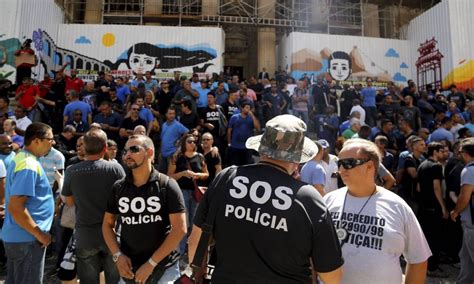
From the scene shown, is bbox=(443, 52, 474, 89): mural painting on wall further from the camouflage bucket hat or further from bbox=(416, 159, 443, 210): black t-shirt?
the camouflage bucket hat

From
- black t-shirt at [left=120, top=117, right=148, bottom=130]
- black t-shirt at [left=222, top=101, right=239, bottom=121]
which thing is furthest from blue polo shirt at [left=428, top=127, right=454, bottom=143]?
black t-shirt at [left=120, top=117, right=148, bottom=130]

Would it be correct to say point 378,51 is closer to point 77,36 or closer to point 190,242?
point 77,36

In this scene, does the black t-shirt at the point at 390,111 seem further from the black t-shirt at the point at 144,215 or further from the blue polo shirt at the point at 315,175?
the black t-shirt at the point at 144,215

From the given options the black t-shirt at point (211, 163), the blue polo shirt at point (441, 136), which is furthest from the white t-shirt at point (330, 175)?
the blue polo shirt at point (441, 136)

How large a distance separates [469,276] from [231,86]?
890cm

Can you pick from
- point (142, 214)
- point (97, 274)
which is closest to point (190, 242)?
point (142, 214)

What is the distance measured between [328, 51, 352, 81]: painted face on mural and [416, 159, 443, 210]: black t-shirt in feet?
43.6

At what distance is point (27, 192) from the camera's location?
10.3 ft

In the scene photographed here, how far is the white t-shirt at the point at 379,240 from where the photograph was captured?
2.21m

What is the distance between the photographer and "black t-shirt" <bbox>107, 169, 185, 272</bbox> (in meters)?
2.86

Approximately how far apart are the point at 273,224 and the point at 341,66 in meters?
18.0

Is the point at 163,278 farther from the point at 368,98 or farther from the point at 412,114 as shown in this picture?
the point at 368,98

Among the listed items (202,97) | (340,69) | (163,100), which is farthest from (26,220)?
(340,69)

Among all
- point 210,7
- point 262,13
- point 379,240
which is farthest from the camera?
point 262,13
